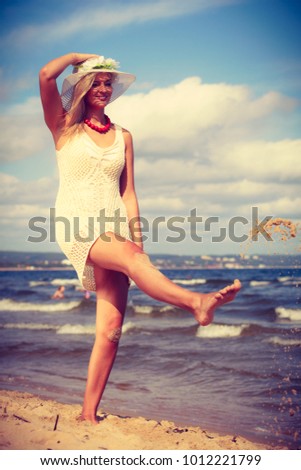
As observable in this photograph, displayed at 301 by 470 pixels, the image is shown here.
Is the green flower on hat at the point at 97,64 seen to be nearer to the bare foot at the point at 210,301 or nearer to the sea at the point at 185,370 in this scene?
the bare foot at the point at 210,301

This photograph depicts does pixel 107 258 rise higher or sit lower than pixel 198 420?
higher

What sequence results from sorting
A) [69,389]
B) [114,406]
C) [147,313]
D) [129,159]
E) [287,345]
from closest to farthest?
1. [129,159]
2. [114,406]
3. [69,389]
4. [287,345]
5. [147,313]

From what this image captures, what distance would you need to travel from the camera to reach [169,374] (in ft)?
23.9

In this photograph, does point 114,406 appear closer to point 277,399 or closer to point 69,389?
point 69,389

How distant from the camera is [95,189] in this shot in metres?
3.57

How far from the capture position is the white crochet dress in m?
3.50

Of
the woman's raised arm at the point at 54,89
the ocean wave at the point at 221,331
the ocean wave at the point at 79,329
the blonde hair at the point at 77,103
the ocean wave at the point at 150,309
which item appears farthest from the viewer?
the ocean wave at the point at 150,309

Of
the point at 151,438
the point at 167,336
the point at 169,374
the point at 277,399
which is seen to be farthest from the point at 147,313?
the point at 151,438

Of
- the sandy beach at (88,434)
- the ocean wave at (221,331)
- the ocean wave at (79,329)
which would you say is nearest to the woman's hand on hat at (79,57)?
the sandy beach at (88,434)

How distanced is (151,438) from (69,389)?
2.83 m

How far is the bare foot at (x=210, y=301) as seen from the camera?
2.87 m

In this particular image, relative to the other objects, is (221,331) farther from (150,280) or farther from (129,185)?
(150,280)

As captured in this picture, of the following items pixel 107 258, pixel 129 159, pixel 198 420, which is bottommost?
pixel 198 420

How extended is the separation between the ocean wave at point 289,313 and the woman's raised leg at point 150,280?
11156mm
